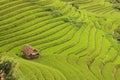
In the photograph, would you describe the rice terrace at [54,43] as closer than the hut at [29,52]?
Yes

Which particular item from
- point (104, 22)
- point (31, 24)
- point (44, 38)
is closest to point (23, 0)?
point (31, 24)

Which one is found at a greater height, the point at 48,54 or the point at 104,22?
the point at 48,54

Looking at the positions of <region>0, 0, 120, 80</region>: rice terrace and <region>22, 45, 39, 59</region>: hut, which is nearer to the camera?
<region>0, 0, 120, 80</region>: rice terrace

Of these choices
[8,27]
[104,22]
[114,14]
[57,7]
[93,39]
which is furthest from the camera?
[114,14]

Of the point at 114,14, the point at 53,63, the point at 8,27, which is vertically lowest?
the point at 114,14

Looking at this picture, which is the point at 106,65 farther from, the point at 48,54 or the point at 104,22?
the point at 104,22

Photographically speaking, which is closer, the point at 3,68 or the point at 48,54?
the point at 3,68

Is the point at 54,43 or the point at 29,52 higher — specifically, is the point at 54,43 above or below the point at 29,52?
below

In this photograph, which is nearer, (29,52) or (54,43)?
(29,52)
